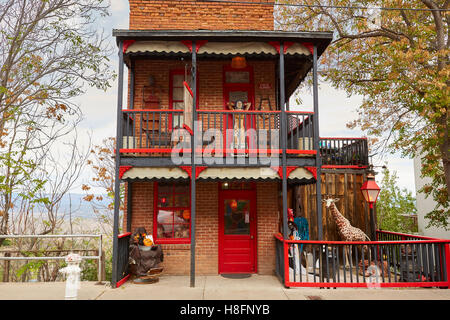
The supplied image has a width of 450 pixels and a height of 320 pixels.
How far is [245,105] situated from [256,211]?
3176 mm

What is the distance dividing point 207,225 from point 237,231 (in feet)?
2.97

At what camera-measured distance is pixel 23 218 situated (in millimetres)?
13273

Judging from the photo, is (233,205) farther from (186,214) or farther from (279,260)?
(279,260)

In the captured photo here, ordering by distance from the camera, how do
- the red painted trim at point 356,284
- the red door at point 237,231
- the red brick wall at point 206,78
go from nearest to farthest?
the red painted trim at point 356,284, the red door at point 237,231, the red brick wall at point 206,78

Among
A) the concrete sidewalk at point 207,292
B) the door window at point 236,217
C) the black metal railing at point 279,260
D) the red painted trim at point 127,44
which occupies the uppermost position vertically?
the red painted trim at point 127,44

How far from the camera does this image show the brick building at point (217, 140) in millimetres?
7543

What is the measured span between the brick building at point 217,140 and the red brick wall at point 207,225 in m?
0.03

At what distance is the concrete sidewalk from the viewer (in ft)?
20.8

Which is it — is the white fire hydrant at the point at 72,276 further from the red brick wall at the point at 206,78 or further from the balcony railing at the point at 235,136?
the red brick wall at the point at 206,78

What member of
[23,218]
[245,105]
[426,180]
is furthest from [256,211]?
[426,180]

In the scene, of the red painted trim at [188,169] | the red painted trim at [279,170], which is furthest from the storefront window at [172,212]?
the red painted trim at [279,170]

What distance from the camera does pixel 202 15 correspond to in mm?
9867

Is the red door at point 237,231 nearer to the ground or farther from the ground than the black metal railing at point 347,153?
nearer to the ground

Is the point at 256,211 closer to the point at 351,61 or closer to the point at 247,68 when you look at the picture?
the point at 247,68
